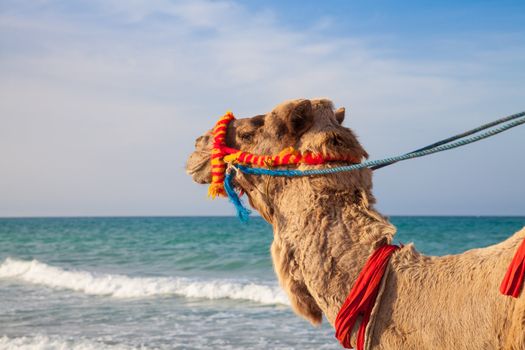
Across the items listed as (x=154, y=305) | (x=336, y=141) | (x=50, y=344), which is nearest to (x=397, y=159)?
(x=336, y=141)

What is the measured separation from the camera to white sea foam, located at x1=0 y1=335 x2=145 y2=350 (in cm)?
997

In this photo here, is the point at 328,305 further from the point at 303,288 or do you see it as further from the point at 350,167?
the point at 350,167

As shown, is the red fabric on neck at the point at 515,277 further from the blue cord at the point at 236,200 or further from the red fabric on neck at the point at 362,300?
the blue cord at the point at 236,200

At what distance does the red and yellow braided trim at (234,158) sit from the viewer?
2875 millimetres

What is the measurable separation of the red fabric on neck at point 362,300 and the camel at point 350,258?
0.03 metres

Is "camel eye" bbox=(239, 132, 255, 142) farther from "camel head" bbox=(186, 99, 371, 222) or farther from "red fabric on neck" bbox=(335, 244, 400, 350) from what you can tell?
"red fabric on neck" bbox=(335, 244, 400, 350)

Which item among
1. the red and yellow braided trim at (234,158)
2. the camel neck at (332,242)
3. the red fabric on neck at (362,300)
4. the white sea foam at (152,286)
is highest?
the red and yellow braided trim at (234,158)

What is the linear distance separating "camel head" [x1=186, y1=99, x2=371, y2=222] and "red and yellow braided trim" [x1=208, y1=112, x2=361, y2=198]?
0.02 meters

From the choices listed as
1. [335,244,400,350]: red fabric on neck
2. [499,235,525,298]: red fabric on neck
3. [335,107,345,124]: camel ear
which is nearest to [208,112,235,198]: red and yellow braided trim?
[335,107,345,124]: camel ear

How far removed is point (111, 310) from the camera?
14.2 m

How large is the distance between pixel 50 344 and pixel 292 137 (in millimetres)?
8350

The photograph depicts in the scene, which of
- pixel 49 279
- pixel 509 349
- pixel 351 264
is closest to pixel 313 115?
pixel 351 264

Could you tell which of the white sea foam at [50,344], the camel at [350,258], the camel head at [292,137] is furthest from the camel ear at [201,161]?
the white sea foam at [50,344]

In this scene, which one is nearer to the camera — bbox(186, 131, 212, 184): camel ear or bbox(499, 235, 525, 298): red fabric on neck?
bbox(499, 235, 525, 298): red fabric on neck
